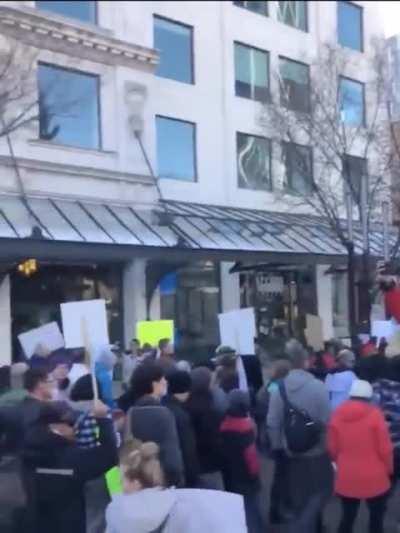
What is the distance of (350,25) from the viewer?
27.7 metres

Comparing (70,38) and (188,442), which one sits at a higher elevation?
(70,38)

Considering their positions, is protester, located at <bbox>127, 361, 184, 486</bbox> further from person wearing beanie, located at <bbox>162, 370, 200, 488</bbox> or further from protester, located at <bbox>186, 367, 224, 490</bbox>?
protester, located at <bbox>186, 367, 224, 490</bbox>

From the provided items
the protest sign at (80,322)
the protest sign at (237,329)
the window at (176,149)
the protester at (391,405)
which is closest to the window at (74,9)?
the window at (176,149)

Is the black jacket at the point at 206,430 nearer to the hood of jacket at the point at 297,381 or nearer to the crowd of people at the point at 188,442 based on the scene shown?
the crowd of people at the point at 188,442

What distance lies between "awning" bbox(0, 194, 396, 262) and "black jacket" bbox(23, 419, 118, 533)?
1065cm

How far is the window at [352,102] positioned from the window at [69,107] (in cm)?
627

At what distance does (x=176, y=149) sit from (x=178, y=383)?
1626cm

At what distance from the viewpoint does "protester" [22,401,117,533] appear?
595cm

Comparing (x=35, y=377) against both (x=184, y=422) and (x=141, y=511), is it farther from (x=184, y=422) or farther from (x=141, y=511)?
(x=141, y=511)

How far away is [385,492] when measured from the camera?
23.8 ft

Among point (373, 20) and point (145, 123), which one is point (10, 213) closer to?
point (145, 123)

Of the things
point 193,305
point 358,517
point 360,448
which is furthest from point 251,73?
point 360,448

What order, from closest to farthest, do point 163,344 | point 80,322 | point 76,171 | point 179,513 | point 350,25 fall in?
point 179,513 → point 80,322 → point 163,344 → point 76,171 → point 350,25

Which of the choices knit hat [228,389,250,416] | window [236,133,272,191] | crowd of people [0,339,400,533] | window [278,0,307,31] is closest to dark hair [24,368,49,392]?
crowd of people [0,339,400,533]
